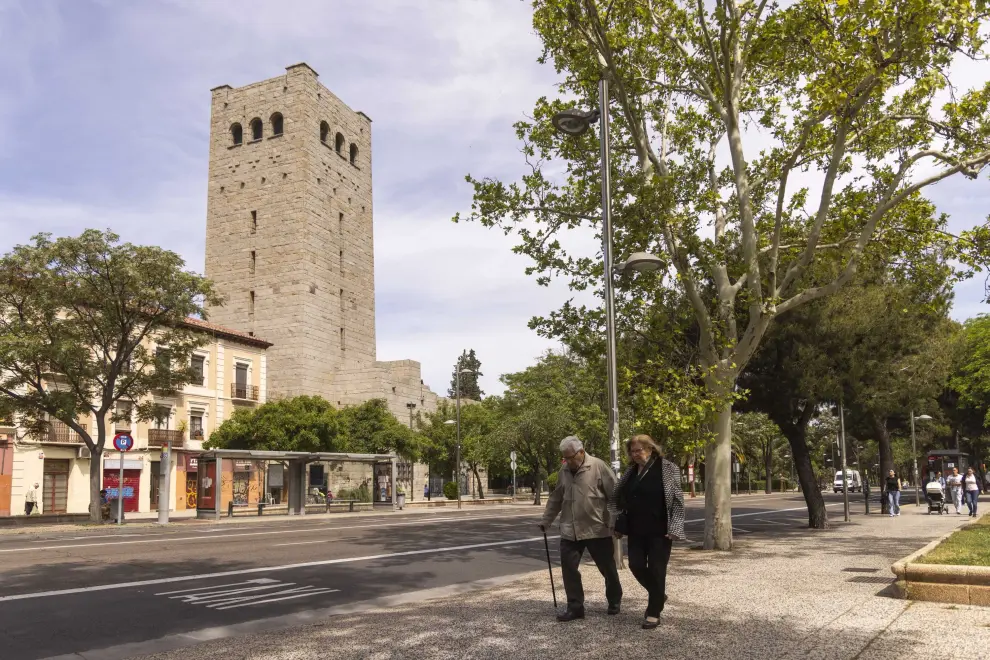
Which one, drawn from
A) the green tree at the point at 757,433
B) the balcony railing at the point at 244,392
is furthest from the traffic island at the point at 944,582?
the green tree at the point at 757,433

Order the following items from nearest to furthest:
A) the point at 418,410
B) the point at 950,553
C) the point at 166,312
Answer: the point at 950,553, the point at 166,312, the point at 418,410

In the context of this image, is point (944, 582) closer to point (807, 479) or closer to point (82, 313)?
point (807, 479)

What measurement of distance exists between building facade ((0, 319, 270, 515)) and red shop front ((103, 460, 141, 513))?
0.15 ft

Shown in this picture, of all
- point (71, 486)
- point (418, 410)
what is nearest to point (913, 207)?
point (71, 486)

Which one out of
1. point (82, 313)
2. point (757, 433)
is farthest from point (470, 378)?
point (82, 313)

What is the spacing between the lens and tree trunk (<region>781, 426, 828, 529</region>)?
19594 mm

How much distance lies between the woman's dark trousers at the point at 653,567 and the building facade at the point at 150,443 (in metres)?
24.5

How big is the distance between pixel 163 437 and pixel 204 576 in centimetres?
3130

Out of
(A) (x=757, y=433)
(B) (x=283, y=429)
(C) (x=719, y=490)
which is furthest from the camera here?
(A) (x=757, y=433)

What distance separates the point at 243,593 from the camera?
916cm

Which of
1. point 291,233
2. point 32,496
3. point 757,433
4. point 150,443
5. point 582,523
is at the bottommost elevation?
point 32,496

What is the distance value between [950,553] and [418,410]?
49129 millimetres

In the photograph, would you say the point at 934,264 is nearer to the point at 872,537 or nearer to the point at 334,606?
the point at 872,537

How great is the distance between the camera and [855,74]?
35.8 feet
